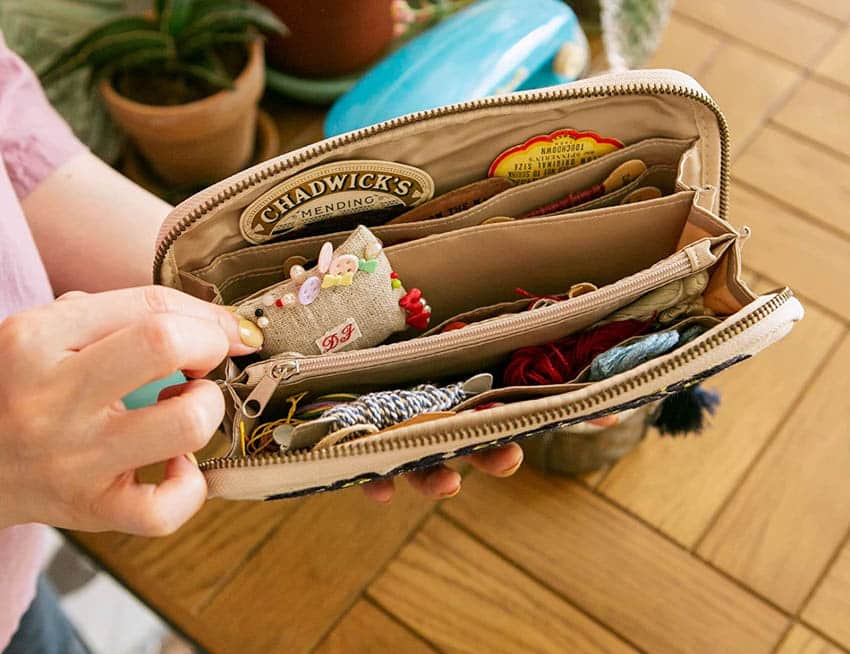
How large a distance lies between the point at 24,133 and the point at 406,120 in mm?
343

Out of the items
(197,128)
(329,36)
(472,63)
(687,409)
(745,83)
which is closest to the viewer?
(687,409)

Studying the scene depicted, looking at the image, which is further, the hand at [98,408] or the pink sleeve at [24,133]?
the pink sleeve at [24,133]

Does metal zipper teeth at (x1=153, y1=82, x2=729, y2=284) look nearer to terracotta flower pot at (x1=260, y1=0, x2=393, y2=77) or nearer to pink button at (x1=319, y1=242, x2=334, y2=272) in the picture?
pink button at (x1=319, y1=242, x2=334, y2=272)

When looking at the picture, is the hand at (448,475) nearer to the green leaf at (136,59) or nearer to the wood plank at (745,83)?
the green leaf at (136,59)

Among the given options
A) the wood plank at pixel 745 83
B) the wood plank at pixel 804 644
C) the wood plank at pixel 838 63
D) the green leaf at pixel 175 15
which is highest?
the wood plank at pixel 838 63

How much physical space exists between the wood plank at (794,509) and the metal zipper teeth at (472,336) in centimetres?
62

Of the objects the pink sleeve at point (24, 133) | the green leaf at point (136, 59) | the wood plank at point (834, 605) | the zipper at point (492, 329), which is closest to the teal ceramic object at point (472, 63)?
the green leaf at point (136, 59)

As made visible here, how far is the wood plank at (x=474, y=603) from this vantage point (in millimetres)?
992

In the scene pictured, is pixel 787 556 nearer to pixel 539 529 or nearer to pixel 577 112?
pixel 539 529

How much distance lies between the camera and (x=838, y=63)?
1454 mm

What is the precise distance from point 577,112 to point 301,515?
27.7 inches

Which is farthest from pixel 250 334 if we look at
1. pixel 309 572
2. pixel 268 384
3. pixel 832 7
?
pixel 832 7

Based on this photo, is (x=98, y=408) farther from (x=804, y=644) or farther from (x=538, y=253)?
(x=804, y=644)

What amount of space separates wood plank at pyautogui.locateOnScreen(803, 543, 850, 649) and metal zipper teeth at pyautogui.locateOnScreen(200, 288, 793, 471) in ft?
2.12
